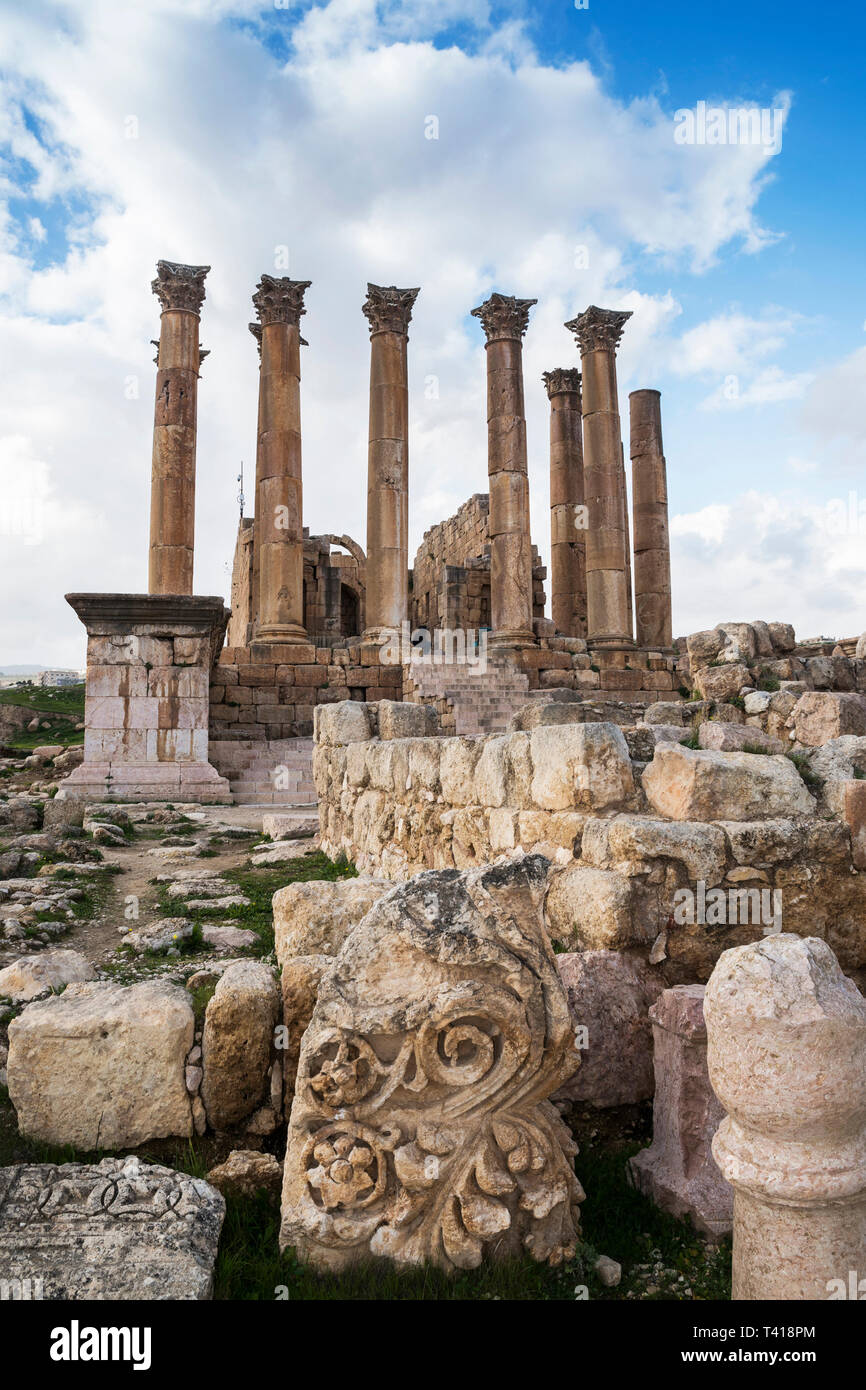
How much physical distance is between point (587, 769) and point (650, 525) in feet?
66.2

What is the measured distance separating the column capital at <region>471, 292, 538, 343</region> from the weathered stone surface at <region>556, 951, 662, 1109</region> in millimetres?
20478

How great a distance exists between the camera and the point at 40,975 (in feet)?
12.9

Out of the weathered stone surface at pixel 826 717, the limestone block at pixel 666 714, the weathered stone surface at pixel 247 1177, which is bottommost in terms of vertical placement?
the weathered stone surface at pixel 247 1177

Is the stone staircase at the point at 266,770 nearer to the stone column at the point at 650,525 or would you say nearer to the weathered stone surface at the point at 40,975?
the weathered stone surface at the point at 40,975

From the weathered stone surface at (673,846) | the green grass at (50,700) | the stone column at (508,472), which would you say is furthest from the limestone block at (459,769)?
the green grass at (50,700)

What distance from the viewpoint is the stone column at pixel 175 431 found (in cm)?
1845

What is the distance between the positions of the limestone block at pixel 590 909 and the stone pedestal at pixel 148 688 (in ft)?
33.0

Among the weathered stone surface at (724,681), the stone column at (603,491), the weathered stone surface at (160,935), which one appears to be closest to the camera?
the weathered stone surface at (160,935)

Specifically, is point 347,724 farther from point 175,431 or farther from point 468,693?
point 175,431

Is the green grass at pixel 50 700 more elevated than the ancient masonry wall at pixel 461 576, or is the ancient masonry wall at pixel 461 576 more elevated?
the ancient masonry wall at pixel 461 576

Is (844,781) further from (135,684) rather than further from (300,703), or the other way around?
(300,703)

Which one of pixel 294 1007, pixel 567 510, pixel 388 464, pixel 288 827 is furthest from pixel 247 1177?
pixel 567 510

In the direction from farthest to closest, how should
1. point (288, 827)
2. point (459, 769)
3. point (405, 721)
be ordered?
point (288, 827) → point (405, 721) → point (459, 769)

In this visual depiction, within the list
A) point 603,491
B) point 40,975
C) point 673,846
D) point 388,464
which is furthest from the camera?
point 603,491
